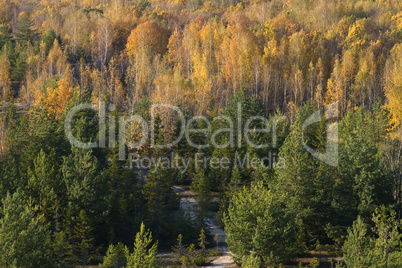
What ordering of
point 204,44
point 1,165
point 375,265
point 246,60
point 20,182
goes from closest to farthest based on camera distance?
point 375,265, point 20,182, point 1,165, point 246,60, point 204,44

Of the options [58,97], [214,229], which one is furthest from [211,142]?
[58,97]

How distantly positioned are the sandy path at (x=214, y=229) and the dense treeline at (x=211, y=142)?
55.5 inches

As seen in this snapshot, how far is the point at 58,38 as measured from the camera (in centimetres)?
8838

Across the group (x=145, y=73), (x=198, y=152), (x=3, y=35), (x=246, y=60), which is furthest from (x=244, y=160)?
(x=3, y=35)

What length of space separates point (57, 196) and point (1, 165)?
6381 mm

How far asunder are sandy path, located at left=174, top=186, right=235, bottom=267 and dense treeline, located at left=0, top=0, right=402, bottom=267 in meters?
1.41

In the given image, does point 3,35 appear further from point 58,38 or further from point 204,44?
point 204,44

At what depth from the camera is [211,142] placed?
52.3 metres

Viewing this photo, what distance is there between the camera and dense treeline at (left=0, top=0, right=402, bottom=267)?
1382 inches

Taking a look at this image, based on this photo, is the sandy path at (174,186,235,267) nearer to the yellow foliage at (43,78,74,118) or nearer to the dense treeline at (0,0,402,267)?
the dense treeline at (0,0,402,267)

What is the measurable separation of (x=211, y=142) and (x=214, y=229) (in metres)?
10.6

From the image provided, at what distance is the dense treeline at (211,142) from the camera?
3509cm

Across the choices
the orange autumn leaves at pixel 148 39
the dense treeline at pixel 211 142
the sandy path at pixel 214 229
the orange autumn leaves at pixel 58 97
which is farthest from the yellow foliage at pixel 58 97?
the orange autumn leaves at pixel 148 39

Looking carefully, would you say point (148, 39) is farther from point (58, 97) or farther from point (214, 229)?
point (214, 229)
